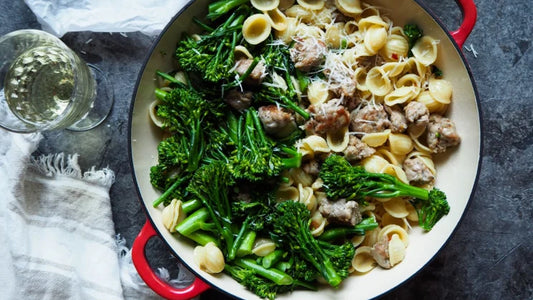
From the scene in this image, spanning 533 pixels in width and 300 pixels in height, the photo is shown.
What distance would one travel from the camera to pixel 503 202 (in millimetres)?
3387

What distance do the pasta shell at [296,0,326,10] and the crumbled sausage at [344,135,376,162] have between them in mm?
750

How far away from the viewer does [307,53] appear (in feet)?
9.46

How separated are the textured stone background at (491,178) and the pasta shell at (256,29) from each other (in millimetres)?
781

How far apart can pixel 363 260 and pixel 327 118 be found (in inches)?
33.1

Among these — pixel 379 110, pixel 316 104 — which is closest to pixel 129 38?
pixel 316 104

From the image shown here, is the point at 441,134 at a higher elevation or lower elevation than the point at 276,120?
lower

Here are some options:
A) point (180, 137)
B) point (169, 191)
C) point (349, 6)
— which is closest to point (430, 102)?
point (349, 6)

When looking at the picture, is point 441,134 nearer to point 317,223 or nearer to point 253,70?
point 317,223

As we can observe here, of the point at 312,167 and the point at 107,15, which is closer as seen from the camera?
the point at 312,167

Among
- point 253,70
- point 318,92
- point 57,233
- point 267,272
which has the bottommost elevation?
point 57,233

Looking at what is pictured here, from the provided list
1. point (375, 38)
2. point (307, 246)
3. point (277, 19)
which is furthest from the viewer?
point (277, 19)

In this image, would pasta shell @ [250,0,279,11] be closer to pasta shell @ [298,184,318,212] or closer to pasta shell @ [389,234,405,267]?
pasta shell @ [298,184,318,212]

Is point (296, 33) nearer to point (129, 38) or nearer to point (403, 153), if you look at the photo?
point (403, 153)

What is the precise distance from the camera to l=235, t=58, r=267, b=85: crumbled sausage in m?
2.90
